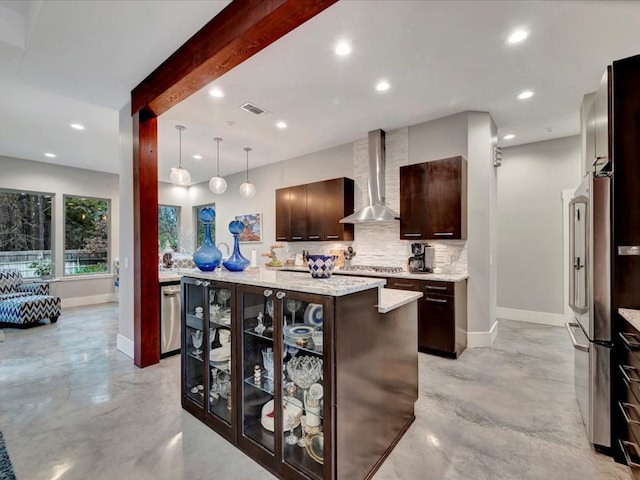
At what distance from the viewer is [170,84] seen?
2631 mm

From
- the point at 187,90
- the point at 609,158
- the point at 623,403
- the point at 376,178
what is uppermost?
the point at 187,90

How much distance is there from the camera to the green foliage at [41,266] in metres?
6.06

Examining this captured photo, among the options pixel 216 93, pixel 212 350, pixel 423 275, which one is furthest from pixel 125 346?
pixel 423 275

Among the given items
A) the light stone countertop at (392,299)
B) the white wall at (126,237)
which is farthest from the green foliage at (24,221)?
the light stone countertop at (392,299)

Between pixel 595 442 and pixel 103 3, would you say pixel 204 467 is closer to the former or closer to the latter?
pixel 595 442

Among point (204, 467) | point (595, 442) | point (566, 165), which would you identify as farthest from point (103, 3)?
point (566, 165)

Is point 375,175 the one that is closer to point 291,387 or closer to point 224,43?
point 224,43

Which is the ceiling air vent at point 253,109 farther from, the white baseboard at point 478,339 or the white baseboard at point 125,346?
the white baseboard at point 478,339

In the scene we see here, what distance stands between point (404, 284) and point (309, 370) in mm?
2352

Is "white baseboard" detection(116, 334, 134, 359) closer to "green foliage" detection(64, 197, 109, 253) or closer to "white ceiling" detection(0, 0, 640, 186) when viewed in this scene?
"white ceiling" detection(0, 0, 640, 186)

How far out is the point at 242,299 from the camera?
191 cm

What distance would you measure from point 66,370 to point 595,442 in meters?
4.61

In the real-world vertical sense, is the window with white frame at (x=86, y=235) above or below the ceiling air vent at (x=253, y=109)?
below

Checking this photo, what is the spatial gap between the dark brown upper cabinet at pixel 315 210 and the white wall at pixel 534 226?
2727 mm
